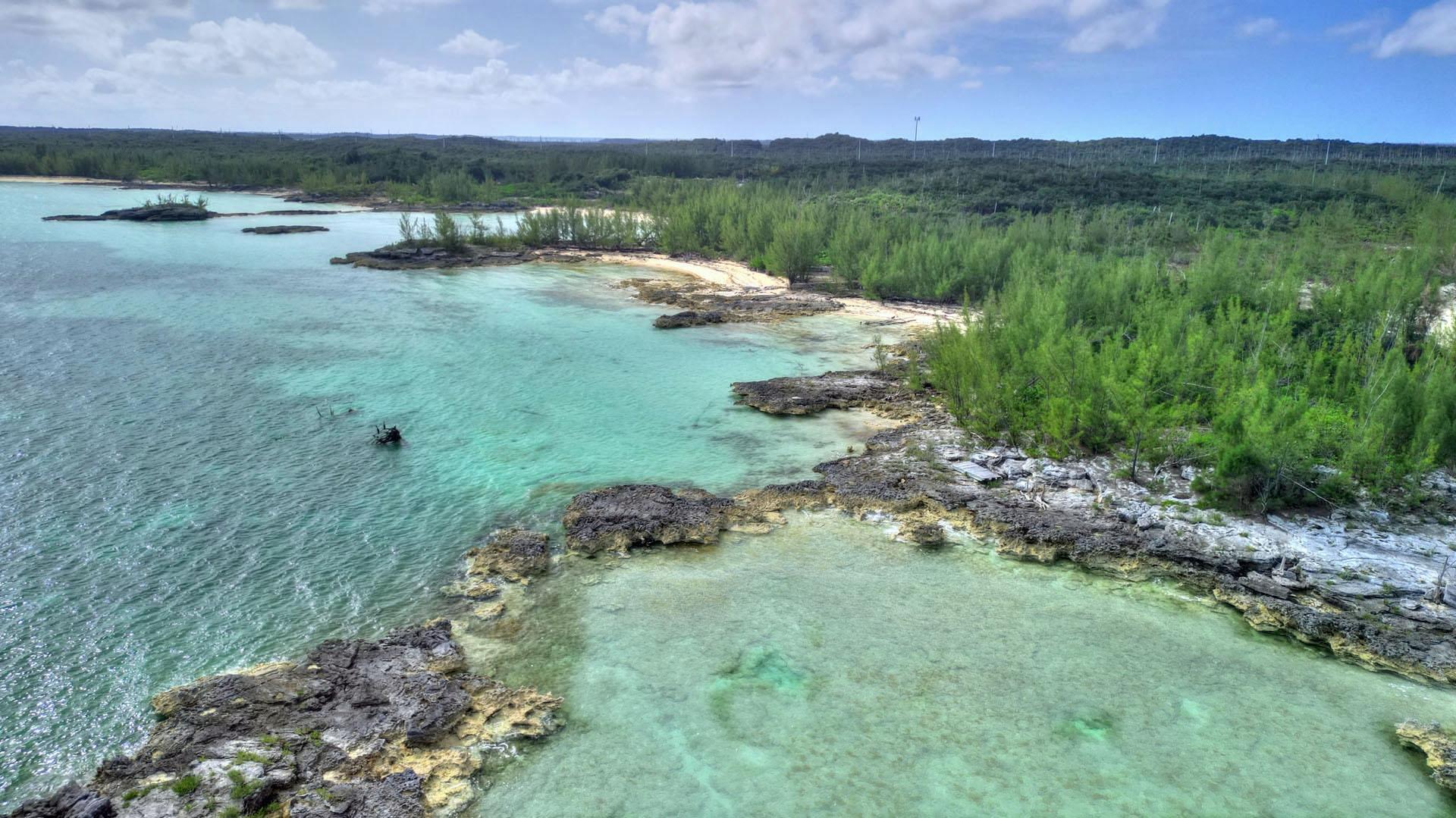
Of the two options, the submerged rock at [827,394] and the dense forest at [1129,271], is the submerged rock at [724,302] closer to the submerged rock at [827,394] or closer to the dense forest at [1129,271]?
the dense forest at [1129,271]

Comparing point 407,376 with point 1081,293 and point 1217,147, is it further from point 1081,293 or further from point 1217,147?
point 1217,147

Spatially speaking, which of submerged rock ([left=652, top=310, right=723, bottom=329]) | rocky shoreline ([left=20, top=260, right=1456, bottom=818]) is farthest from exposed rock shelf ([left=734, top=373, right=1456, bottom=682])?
submerged rock ([left=652, top=310, right=723, bottom=329])

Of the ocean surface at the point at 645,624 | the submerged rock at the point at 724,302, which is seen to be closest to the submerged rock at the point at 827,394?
the ocean surface at the point at 645,624

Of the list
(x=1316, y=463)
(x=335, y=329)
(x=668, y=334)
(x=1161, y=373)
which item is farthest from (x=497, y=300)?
(x=1316, y=463)

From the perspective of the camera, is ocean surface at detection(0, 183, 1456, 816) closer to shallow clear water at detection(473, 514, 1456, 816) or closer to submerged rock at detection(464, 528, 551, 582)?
shallow clear water at detection(473, 514, 1456, 816)

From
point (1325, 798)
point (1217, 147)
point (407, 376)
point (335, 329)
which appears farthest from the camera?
point (1217, 147)

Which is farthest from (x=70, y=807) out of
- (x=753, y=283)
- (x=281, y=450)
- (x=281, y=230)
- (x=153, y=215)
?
(x=153, y=215)
